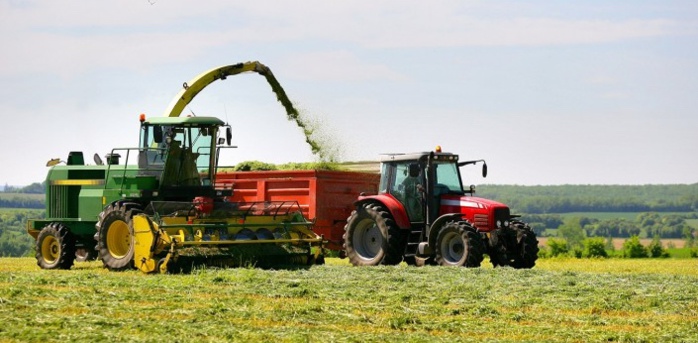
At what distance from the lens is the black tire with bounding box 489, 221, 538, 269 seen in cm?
1697

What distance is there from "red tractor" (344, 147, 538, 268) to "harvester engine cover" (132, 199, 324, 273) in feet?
3.22

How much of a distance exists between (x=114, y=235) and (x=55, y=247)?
79.4 inches

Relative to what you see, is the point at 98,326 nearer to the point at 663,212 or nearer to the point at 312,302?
the point at 312,302

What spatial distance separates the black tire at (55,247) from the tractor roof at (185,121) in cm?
243

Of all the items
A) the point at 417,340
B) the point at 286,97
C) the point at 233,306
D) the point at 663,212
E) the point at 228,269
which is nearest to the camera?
the point at 417,340

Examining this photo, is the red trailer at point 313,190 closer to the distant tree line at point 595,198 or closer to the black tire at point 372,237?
the black tire at point 372,237

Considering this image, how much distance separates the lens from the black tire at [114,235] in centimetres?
1656

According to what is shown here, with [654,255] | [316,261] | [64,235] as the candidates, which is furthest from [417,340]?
[654,255]

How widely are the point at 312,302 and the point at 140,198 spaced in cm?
616

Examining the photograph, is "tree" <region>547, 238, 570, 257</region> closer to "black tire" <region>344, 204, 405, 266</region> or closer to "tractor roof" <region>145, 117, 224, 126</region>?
"black tire" <region>344, 204, 405, 266</region>

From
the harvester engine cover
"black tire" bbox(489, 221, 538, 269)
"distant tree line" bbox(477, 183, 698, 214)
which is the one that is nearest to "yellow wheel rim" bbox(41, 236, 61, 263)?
the harvester engine cover

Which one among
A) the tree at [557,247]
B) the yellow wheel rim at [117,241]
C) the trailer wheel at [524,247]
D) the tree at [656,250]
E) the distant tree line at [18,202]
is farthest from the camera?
the distant tree line at [18,202]

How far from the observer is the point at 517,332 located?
9.79 metres

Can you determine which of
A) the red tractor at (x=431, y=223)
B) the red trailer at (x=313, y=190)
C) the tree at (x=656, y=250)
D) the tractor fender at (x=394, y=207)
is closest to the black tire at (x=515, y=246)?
the red tractor at (x=431, y=223)
